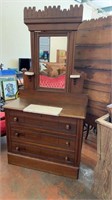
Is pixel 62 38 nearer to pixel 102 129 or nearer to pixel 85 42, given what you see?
pixel 85 42

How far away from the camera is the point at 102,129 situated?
130cm

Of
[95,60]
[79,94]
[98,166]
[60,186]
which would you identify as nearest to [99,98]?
[79,94]

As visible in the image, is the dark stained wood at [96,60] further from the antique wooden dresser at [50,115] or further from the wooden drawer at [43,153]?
the wooden drawer at [43,153]

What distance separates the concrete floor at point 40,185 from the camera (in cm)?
149

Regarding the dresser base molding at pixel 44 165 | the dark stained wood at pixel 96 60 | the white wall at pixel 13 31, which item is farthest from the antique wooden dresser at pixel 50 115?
the white wall at pixel 13 31

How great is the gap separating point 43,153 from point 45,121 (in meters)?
0.38

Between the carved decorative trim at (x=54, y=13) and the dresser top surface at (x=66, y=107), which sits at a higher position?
the carved decorative trim at (x=54, y=13)

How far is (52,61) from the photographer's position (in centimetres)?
181

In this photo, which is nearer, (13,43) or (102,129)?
(102,129)

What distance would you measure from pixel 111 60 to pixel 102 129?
78 cm

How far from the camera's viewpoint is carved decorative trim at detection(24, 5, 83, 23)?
1.53 m

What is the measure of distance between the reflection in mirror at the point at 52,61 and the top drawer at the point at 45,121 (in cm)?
43

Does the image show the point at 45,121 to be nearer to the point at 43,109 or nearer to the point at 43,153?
the point at 43,109

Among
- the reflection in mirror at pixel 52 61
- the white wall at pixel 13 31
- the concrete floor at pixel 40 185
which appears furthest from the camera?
the white wall at pixel 13 31
